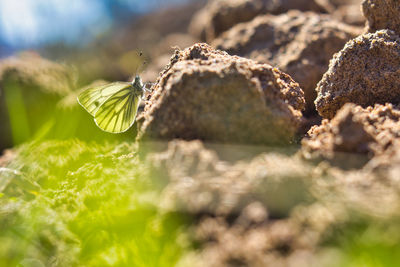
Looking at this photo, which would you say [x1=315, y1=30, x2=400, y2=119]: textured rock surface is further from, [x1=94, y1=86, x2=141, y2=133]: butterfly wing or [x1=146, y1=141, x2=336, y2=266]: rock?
[x1=94, y1=86, x2=141, y2=133]: butterfly wing

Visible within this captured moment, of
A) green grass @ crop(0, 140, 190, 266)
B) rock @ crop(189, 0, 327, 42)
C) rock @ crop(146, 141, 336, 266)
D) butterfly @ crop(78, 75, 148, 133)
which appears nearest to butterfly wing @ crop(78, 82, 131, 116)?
butterfly @ crop(78, 75, 148, 133)

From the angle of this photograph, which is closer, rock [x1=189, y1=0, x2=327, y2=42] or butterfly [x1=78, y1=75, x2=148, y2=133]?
butterfly [x1=78, y1=75, x2=148, y2=133]

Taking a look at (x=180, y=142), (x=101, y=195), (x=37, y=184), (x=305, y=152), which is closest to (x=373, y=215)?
(x=305, y=152)

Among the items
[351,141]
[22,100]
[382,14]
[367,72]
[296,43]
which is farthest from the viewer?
[22,100]

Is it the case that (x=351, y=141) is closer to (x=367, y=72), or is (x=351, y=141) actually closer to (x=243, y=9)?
(x=367, y=72)

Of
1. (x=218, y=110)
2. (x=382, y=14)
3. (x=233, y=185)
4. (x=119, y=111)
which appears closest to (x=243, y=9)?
(x=382, y=14)

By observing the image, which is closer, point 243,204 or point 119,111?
point 243,204
